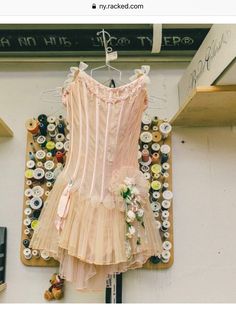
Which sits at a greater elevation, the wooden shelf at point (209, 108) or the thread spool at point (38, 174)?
the wooden shelf at point (209, 108)

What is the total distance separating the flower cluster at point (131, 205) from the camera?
48.5 inches

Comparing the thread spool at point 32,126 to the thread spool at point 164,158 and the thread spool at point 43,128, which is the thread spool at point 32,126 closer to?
the thread spool at point 43,128

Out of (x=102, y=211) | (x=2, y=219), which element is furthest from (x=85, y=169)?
(x=2, y=219)

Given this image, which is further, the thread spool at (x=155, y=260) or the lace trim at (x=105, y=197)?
the thread spool at (x=155, y=260)

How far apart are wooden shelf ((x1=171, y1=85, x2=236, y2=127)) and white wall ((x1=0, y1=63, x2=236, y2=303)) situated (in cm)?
6

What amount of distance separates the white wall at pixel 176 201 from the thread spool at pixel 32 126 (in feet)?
0.35

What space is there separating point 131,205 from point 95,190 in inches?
5.3

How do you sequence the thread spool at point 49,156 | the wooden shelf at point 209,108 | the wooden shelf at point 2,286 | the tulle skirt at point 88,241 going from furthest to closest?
the thread spool at point 49,156, the wooden shelf at point 2,286, the wooden shelf at point 209,108, the tulle skirt at point 88,241

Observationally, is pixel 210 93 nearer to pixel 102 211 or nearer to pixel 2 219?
pixel 102 211

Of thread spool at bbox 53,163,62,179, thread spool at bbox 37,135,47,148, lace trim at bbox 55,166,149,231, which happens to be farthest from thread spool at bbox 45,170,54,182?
lace trim at bbox 55,166,149,231

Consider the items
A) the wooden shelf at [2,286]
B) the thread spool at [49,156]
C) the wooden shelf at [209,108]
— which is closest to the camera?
the wooden shelf at [209,108]

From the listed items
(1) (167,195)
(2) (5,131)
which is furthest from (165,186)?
(2) (5,131)

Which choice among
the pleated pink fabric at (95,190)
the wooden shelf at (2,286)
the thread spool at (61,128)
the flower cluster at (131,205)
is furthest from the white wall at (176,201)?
the flower cluster at (131,205)
